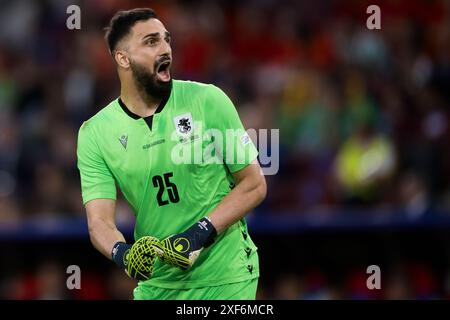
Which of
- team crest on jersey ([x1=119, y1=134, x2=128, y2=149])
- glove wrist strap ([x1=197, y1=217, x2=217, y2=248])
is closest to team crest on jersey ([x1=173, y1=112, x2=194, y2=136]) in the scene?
team crest on jersey ([x1=119, y1=134, x2=128, y2=149])

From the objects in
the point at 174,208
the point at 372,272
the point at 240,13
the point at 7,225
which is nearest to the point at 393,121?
the point at 372,272

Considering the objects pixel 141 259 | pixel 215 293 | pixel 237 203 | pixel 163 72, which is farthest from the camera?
pixel 215 293

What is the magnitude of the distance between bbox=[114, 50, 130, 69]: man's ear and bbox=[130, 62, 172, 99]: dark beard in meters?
0.04

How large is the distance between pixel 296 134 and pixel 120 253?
6.00 meters

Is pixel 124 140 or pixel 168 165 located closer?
pixel 168 165

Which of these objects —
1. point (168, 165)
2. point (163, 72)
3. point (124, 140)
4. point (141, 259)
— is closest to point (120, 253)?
point (141, 259)

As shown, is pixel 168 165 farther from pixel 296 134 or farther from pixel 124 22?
pixel 296 134

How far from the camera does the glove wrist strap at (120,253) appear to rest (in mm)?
5984

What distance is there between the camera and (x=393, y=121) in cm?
1130

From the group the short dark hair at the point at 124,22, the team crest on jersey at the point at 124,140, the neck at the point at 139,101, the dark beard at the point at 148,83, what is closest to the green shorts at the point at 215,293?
the team crest on jersey at the point at 124,140

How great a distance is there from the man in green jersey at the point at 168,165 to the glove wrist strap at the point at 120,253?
69 mm

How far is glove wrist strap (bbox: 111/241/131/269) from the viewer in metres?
5.98

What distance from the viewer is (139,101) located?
6484mm
